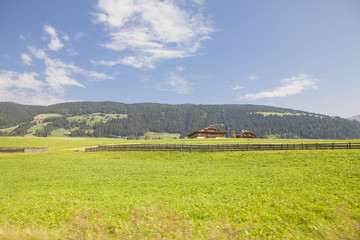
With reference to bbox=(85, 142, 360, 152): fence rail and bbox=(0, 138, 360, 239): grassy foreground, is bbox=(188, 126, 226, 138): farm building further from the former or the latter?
bbox=(0, 138, 360, 239): grassy foreground

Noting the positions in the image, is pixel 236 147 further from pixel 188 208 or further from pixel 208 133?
pixel 208 133

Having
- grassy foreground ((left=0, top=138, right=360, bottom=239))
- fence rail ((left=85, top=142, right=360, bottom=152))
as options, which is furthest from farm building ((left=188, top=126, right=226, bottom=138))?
grassy foreground ((left=0, top=138, right=360, bottom=239))

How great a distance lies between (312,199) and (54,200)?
1800 cm

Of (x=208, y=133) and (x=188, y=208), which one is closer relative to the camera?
(x=188, y=208)

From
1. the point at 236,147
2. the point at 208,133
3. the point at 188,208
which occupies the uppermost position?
the point at 208,133

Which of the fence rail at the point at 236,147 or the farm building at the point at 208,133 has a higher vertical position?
the farm building at the point at 208,133

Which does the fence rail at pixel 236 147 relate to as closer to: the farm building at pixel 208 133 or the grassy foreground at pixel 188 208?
the grassy foreground at pixel 188 208

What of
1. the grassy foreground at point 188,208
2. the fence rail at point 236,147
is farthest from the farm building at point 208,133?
the grassy foreground at point 188,208

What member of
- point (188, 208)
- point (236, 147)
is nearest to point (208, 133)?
point (236, 147)

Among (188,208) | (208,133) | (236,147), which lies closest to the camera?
(188,208)

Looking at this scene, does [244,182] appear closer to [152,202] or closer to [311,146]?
[152,202]

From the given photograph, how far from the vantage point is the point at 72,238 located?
9.70m

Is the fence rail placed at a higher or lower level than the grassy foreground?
higher

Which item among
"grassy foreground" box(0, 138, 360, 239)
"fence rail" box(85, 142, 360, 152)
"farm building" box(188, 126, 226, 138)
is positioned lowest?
"grassy foreground" box(0, 138, 360, 239)
